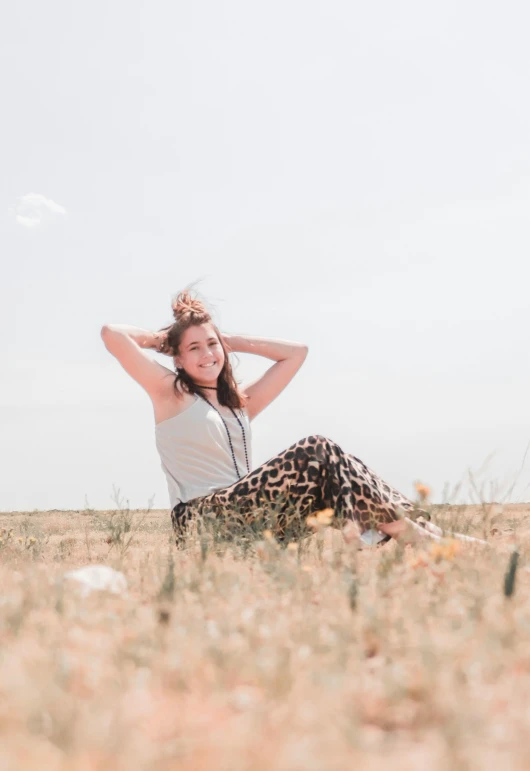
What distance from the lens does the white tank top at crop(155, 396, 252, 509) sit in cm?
538

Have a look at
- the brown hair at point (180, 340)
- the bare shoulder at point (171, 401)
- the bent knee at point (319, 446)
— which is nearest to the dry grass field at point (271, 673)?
the bent knee at point (319, 446)

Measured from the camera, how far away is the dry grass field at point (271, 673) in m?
1.26

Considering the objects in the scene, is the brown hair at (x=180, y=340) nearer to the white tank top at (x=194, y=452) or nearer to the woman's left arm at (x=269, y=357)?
the white tank top at (x=194, y=452)

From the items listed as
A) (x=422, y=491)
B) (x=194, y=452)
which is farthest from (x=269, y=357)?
(x=422, y=491)

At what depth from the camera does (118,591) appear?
2719mm

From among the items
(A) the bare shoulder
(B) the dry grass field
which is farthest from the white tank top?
(B) the dry grass field

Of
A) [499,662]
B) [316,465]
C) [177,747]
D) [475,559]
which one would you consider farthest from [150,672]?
[316,465]

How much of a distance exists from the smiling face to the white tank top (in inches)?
8.1

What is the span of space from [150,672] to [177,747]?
38cm

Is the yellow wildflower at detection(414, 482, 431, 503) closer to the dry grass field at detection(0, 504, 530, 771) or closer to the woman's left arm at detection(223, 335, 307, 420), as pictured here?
the dry grass field at detection(0, 504, 530, 771)

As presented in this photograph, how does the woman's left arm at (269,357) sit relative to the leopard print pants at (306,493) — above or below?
above

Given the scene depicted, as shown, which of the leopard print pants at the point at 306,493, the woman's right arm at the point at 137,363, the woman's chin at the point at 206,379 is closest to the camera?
the leopard print pants at the point at 306,493

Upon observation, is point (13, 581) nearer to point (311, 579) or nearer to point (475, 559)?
point (311, 579)

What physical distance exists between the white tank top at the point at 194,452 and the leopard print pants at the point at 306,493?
0.68 metres
